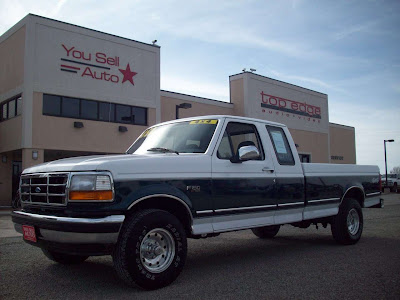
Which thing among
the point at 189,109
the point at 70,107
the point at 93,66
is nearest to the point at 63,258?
the point at 70,107

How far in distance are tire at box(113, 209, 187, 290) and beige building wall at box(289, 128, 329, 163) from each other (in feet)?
91.0

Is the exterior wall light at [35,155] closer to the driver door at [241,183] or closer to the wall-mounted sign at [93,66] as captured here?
the wall-mounted sign at [93,66]

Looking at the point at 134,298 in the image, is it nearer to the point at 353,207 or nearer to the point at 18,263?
the point at 18,263

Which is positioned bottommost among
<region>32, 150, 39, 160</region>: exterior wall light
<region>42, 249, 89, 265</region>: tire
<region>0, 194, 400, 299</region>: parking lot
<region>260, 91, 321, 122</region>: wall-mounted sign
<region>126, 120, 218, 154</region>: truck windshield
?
<region>0, 194, 400, 299</region>: parking lot

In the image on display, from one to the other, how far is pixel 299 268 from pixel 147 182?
2.48m

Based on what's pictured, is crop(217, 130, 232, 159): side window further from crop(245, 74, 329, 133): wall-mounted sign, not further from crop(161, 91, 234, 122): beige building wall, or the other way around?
crop(245, 74, 329, 133): wall-mounted sign

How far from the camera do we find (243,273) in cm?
509

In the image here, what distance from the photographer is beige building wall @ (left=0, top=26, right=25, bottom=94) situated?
18328mm

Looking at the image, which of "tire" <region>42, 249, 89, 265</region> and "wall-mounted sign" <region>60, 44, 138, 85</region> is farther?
"wall-mounted sign" <region>60, 44, 138, 85</region>

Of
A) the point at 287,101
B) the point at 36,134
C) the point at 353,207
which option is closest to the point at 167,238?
the point at 353,207

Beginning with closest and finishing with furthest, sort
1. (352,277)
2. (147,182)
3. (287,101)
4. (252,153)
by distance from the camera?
(147,182), (352,277), (252,153), (287,101)

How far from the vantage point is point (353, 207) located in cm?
745

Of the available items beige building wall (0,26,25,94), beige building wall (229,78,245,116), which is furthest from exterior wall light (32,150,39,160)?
beige building wall (229,78,245,116)

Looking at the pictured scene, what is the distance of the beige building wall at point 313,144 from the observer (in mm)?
32013
